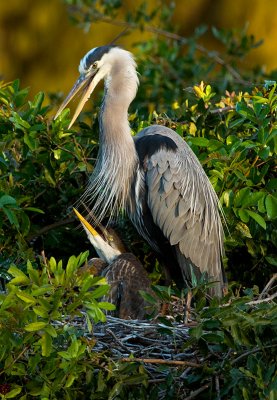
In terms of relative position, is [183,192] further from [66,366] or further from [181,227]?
[66,366]

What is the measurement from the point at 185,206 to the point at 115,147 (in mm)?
450

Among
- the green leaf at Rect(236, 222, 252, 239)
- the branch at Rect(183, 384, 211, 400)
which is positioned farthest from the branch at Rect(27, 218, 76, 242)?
the branch at Rect(183, 384, 211, 400)

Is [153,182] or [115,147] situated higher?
[115,147]

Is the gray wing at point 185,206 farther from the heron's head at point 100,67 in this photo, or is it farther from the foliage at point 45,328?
the foliage at point 45,328

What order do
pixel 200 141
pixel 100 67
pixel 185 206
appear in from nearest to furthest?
pixel 200 141, pixel 185 206, pixel 100 67

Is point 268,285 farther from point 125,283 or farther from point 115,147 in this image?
point 115,147

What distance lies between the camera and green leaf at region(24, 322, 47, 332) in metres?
3.83

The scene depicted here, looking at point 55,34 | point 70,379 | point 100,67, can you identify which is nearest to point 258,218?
point 100,67

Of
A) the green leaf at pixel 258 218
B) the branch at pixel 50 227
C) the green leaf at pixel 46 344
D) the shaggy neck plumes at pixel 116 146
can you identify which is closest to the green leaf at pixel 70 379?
the green leaf at pixel 46 344

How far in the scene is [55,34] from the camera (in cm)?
1167

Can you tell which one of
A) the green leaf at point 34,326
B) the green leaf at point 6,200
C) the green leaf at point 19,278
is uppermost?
the green leaf at point 6,200

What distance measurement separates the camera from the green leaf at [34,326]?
151 inches

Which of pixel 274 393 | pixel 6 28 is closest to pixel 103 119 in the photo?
pixel 274 393

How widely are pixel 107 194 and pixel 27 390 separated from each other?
6.51 feet
